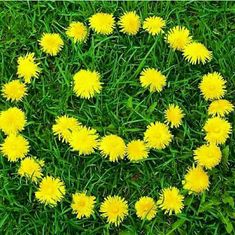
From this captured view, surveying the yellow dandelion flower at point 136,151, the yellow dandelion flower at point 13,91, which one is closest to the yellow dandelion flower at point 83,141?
the yellow dandelion flower at point 136,151

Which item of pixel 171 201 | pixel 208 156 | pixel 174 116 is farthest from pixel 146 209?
pixel 174 116

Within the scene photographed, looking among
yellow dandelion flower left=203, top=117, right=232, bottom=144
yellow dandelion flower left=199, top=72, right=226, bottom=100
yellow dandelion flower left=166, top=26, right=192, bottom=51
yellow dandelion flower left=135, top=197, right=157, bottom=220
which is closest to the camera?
yellow dandelion flower left=135, top=197, right=157, bottom=220

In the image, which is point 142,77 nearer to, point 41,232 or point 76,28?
point 76,28

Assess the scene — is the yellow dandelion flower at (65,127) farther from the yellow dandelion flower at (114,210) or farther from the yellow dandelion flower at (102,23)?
the yellow dandelion flower at (102,23)

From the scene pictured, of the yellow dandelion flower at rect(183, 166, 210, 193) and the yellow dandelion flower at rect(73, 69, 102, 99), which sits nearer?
the yellow dandelion flower at rect(183, 166, 210, 193)

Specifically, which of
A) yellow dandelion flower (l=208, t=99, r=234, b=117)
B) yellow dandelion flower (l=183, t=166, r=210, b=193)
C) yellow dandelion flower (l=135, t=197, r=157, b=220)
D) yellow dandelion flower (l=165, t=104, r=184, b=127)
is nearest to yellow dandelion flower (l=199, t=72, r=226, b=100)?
yellow dandelion flower (l=208, t=99, r=234, b=117)

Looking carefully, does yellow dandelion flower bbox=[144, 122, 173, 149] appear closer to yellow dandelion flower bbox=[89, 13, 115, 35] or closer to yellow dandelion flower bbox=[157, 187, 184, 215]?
yellow dandelion flower bbox=[157, 187, 184, 215]

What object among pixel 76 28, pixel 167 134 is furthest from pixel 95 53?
pixel 167 134
